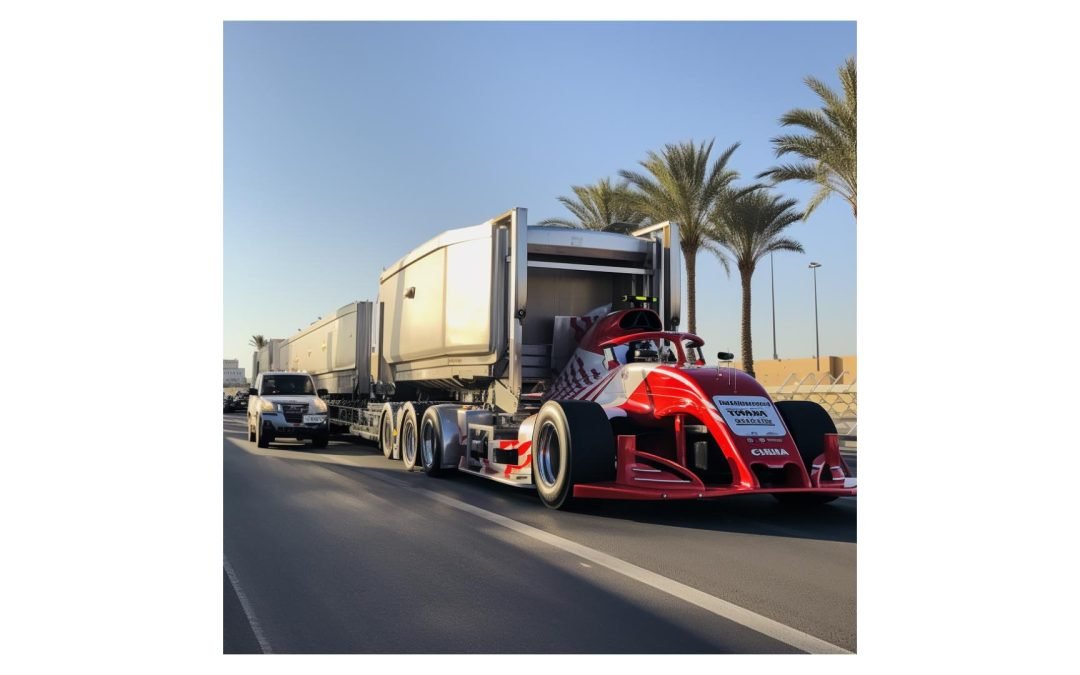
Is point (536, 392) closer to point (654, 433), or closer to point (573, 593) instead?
point (654, 433)

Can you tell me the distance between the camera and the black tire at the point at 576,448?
8.75 metres

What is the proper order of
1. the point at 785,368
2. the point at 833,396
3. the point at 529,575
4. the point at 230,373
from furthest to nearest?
the point at 785,368, the point at 833,396, the point at 230,373, the point at 529,575

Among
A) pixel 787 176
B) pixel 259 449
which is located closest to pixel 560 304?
pixel 259 449

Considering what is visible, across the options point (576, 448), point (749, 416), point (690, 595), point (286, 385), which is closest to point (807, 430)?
point (749, 416)

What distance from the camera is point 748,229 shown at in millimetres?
23984

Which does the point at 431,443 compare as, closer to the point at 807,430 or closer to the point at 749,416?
the point at 807,430

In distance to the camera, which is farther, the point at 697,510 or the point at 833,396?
the point at 833,396

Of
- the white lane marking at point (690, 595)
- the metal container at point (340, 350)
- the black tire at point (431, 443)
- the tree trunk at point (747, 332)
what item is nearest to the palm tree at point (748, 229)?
the tree trunk at point (747, 332)

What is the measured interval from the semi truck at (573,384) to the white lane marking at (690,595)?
3.61 ft

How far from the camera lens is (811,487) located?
8.31 m

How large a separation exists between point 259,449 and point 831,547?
14296mm

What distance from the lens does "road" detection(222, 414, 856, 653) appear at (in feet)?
15.3

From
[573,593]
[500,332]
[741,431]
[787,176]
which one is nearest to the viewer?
[573,593]

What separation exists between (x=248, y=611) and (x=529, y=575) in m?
1.93
